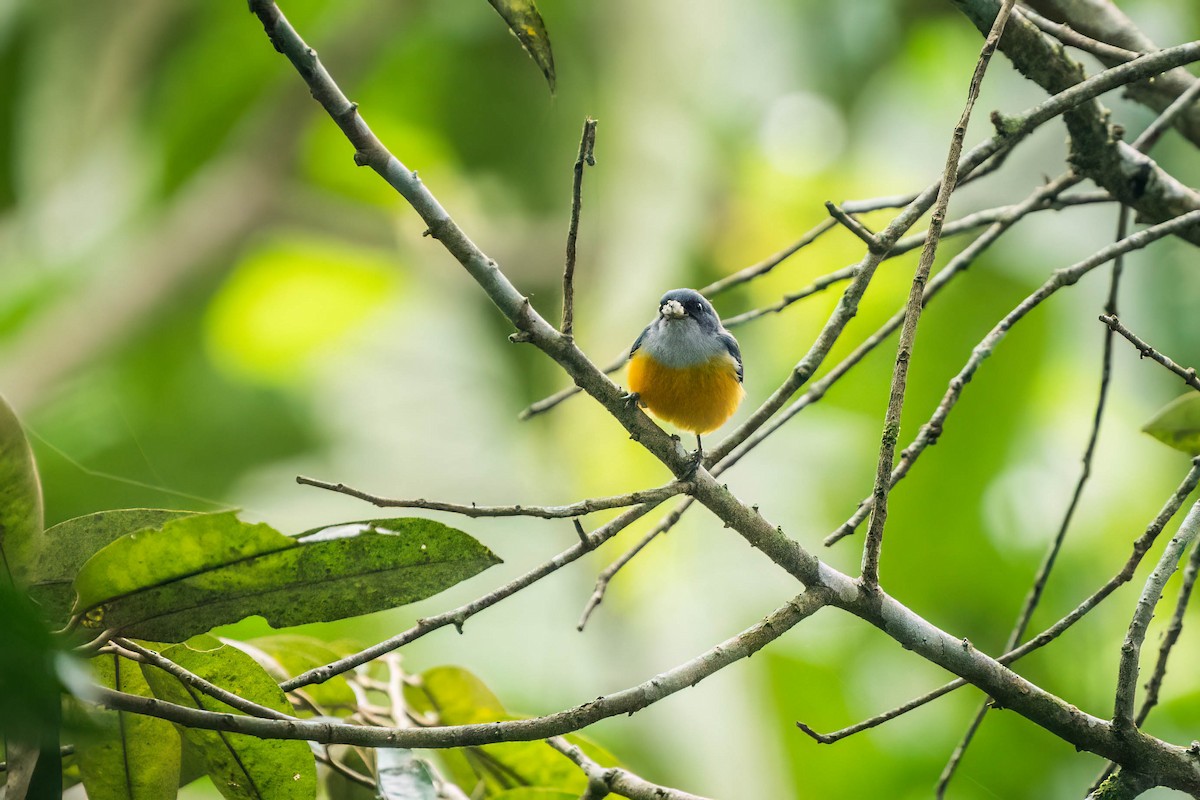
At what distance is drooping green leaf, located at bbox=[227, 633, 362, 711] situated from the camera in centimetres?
133

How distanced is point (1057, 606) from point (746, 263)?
1.58 m

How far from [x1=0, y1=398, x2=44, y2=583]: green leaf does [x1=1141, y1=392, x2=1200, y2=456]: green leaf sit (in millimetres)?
1228

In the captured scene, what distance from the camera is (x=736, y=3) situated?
475cm

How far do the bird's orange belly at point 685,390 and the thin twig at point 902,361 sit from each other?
935mm

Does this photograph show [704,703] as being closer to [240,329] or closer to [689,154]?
[689,154]

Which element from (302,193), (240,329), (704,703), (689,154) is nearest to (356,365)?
(240,329)

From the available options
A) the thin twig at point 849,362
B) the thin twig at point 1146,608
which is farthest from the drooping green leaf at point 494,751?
the thin twig at point 1146,608

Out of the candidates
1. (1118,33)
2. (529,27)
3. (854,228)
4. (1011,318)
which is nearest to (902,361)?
(854,228)

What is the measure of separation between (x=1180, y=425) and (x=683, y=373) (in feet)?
2.83

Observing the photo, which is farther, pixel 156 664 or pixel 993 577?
pixel 993 577

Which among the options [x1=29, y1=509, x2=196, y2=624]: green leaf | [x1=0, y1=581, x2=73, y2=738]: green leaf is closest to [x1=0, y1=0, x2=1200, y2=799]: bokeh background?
[x1=29, y1=509, x2=196, y2=624]: green leaf

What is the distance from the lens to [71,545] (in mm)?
1015

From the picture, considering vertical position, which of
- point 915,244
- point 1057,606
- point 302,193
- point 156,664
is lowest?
point 156,664

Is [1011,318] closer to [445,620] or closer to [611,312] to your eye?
[445,620]
